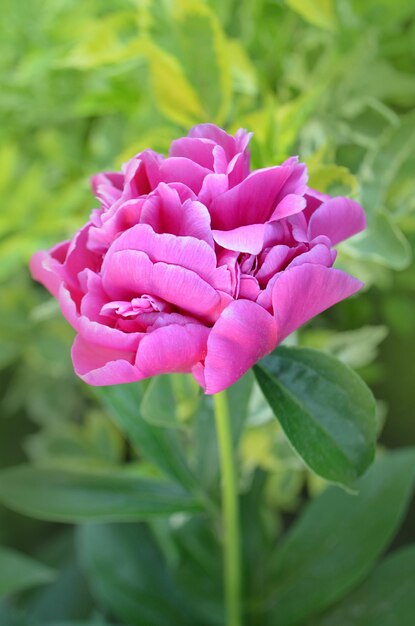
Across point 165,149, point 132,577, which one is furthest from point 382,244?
point 132,577

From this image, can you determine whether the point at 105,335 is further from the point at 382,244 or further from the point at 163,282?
the point at 382,244

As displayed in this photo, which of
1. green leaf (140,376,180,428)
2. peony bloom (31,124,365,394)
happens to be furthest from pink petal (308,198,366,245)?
green leaf (140,376,180,428)

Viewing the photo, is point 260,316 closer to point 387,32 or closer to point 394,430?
point 387,32

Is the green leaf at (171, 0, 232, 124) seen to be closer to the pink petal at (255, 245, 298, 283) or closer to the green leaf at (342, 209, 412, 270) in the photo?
the green leaf at (342, 209, 412, 270)

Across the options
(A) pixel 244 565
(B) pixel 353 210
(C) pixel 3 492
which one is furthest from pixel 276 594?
(B) pixel 353 210

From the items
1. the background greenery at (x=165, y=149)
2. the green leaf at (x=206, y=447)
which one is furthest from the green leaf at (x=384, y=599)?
the green leaf at (x=206, y=447)

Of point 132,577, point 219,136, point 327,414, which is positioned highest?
point 219,136
